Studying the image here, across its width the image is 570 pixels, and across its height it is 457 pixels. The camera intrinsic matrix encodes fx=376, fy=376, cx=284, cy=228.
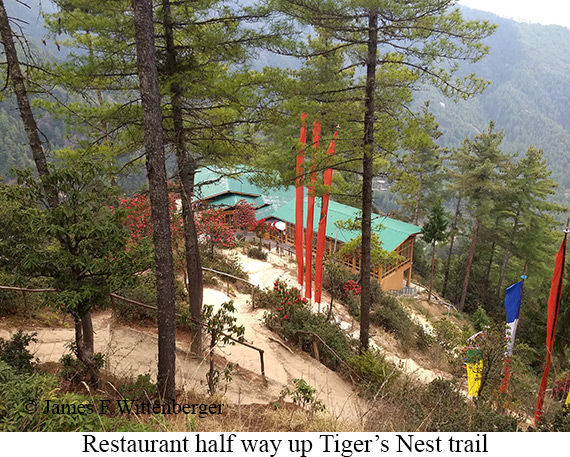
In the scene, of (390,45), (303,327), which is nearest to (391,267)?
(303,327)

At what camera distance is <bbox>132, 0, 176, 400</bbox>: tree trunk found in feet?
14.8

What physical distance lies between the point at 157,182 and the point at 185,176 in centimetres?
266

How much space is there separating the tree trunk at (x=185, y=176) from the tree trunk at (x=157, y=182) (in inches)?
70.8

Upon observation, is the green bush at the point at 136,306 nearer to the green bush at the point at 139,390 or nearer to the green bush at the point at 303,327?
the green bush at the point at 303,327

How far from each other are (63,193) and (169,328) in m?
2.23

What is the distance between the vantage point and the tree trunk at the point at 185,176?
6.64 m

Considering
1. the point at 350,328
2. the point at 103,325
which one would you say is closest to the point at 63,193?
the point at 103,325

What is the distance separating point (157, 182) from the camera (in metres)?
4.78

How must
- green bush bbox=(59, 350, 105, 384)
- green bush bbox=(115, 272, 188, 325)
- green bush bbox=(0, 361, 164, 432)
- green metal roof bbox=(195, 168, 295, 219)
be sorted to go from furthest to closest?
green metal roof bbox=(195, 168, 295, 219)
green bush bbox=(115, 272, 188, 325)
green bush bbox=(59, 350, 105, 384)
green bush bbox=(0, 361, 164, 432)

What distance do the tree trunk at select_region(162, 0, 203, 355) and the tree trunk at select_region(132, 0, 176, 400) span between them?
180cm

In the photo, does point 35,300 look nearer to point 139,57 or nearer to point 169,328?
point 169,328

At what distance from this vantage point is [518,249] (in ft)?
77.4

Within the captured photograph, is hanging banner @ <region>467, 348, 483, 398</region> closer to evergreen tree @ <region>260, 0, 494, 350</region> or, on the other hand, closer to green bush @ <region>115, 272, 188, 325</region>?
evergreen tree @ <region>260, 0, 494, 350</region>

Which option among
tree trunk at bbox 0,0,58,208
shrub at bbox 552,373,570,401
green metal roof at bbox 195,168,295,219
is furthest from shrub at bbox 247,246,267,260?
tree trunk at bbox 0,0,58,208
